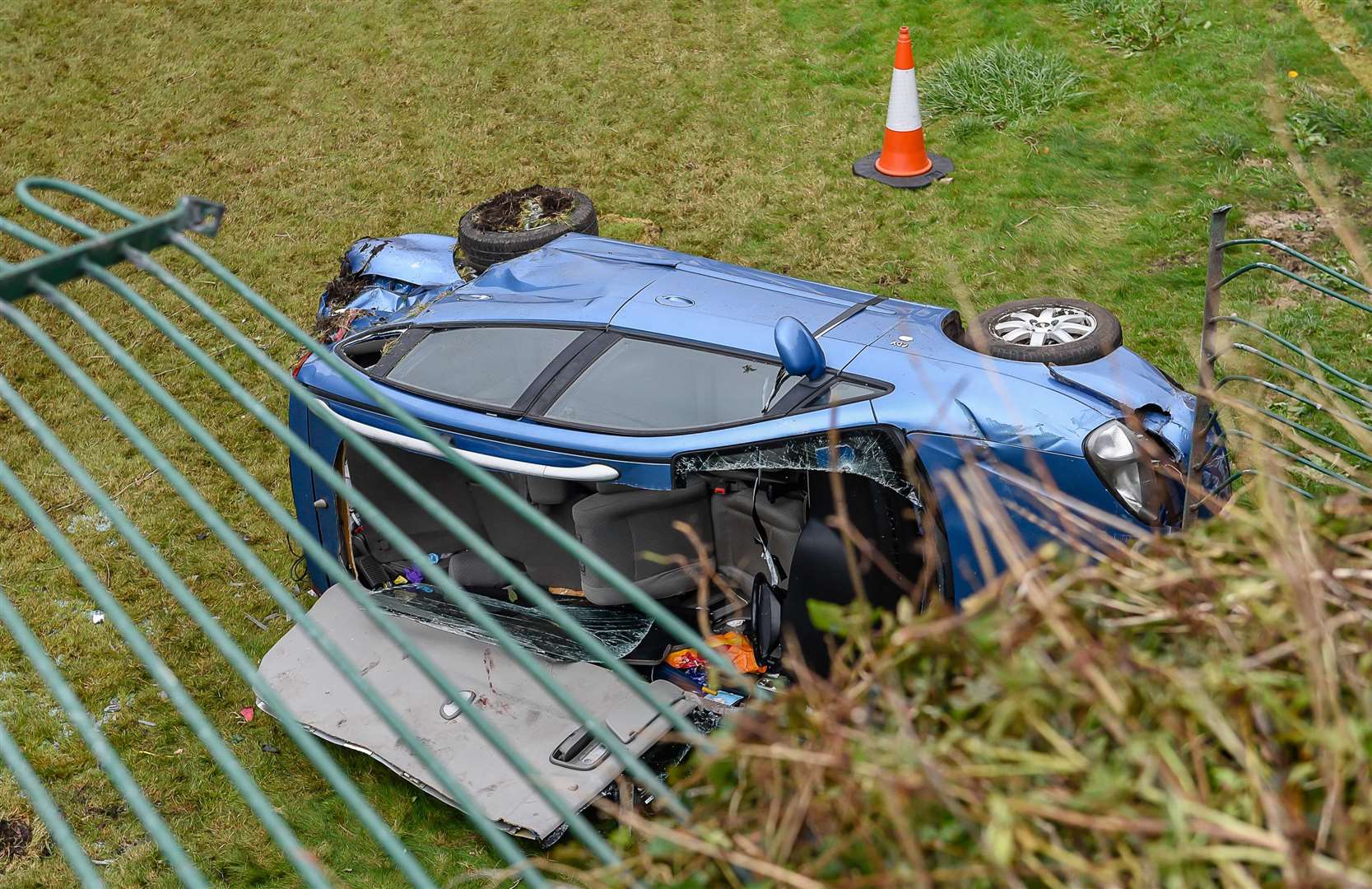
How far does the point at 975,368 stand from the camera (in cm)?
389

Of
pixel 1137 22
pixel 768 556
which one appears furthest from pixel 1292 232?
pixel 768 556

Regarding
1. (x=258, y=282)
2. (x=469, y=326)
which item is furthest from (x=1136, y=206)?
(x=258, y=282)

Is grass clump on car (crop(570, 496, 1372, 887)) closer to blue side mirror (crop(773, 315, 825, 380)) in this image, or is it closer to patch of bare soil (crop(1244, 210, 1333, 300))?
blue side mirror (crop(773, 315, 825, 380))

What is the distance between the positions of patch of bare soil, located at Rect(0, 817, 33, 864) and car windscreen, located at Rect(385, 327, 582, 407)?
2.06 meters

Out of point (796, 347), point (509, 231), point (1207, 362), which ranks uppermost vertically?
point (796, 347)

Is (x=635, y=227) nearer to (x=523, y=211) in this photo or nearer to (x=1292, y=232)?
(x=523, y=211)

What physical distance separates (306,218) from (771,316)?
15.1 ft

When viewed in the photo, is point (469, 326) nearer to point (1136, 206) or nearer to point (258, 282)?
point (258, 282)

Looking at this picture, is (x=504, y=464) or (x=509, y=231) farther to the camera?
(x=509, y=231)

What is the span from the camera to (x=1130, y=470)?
3.71m

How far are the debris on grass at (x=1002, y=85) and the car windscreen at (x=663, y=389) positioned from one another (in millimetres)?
4461

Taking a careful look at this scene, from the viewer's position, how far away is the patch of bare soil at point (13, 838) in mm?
4176

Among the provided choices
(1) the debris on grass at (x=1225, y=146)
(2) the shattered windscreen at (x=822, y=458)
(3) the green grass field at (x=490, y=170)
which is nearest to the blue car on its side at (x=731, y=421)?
(2) the shattered windscreen at (x=822, y=458)

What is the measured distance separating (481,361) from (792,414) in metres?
1.25
